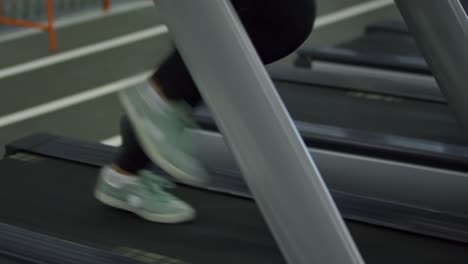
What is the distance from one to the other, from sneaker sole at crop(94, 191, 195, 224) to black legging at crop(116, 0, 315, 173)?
0.44m

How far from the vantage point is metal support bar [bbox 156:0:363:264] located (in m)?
1.20

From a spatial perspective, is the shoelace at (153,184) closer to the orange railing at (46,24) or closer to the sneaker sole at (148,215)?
the sneaker sole at (148,215)

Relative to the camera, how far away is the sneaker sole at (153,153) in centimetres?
154

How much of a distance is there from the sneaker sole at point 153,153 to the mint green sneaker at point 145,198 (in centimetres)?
37

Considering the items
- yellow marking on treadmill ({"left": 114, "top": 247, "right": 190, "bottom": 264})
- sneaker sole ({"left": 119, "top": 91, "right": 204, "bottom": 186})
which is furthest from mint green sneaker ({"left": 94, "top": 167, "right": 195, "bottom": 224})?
sneaker sole ({"left": 119, "top": 91, "right": 204, "bottom": 186})

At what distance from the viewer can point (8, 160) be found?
2.46 m

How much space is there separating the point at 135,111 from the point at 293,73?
79.7 inches

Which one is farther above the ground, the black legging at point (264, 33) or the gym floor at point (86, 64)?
the black legging at point (264, 33)

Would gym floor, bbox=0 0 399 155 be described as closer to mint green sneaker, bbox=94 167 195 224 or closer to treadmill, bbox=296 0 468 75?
treadmill, bbox=296 0 468 75

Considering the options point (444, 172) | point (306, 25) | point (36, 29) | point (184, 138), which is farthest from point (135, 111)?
point (36, 29)

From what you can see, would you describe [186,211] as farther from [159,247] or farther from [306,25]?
[306,25]

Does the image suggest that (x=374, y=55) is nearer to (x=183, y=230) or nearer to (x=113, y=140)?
(x=113, y=140)

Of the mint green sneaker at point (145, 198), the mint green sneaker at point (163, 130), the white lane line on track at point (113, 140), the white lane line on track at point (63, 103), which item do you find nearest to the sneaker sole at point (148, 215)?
the mint green sneaker at point (145, 198)

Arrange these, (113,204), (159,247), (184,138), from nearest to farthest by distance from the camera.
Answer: (184,138), (159,247), (113,204)
